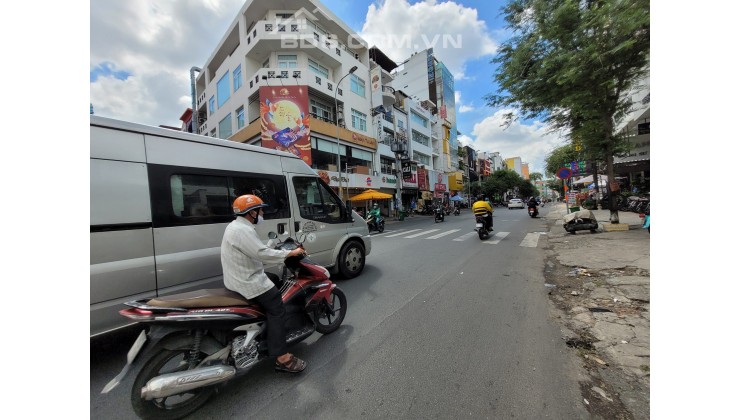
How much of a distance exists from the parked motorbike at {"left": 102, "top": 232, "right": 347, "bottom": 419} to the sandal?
0.17 metres

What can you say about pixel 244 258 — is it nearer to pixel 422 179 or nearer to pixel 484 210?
pixel 484 210

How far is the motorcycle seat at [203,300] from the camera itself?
2.00 m

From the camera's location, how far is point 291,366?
2363 mm

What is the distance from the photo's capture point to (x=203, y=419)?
6.32 ft

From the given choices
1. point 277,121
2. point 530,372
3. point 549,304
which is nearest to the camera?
point 530,372

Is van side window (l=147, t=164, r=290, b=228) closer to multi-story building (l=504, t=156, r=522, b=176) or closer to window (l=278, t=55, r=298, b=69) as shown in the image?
window (l=278, t=55, r=298, b=69)

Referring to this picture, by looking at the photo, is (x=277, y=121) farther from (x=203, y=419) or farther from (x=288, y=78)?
(x=203, y=419)

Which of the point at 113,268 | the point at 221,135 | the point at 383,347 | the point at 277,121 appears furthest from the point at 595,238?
the point at 221,135

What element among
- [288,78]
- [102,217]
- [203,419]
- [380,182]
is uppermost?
[288,78]

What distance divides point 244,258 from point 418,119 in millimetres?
37121

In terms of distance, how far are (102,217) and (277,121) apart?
16.8 m

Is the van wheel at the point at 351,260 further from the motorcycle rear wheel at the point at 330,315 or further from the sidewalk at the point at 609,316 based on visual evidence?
the sidewalk at the point at 609,316

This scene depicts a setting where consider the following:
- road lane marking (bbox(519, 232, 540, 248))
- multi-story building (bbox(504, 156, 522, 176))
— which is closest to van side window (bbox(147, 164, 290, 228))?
road lane marking (bbox(519, 232, 540, 248))

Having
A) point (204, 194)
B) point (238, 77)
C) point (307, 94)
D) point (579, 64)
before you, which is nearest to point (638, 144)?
point (579, 64)
